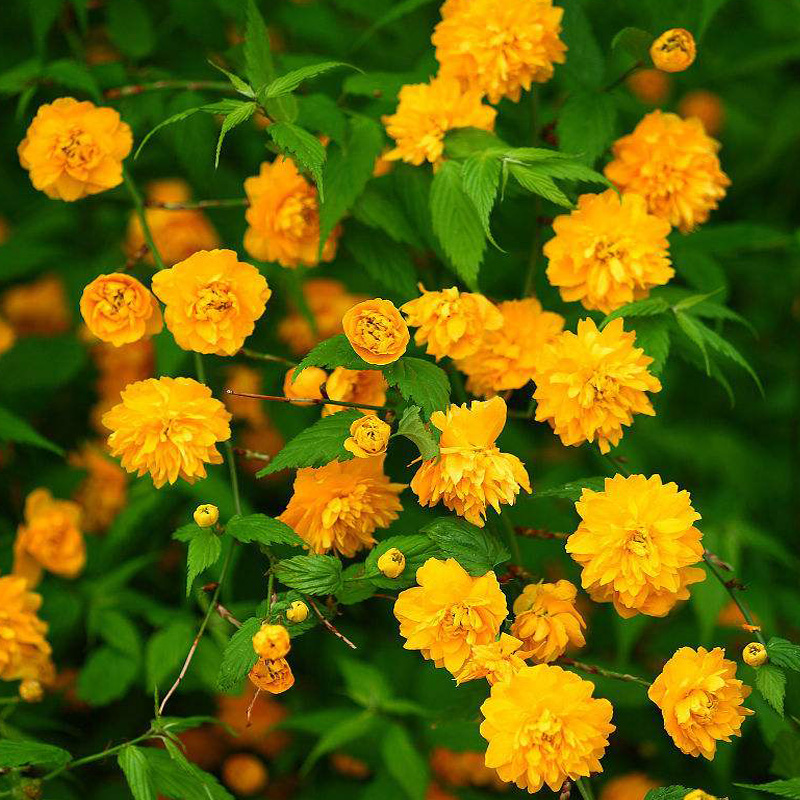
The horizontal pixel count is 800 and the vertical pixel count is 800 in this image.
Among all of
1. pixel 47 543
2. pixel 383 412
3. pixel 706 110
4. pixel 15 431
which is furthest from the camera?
pixel 706 110

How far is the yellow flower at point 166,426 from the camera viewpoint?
1337mm

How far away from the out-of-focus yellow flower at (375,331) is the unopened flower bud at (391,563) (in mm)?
240

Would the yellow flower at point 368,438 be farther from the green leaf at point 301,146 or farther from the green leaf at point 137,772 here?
the green leaf at point 137,772

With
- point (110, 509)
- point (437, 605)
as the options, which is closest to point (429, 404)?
point (437, 605)

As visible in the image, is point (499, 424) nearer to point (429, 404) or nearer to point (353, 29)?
point (429, 404)

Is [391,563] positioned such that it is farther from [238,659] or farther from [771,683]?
[771,683]

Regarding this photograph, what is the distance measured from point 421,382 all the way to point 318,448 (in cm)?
16

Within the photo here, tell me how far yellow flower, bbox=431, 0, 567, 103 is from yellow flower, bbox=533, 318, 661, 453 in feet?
1.37

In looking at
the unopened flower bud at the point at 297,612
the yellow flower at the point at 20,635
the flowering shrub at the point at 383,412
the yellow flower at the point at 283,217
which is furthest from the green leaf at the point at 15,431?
the unopened flower bud at the point at 297,612

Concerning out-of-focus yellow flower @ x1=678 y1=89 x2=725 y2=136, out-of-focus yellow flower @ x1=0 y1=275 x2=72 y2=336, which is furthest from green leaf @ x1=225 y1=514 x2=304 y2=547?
out-of-focus yellow flower @ x1=678 y1=89 x2=725 y2=136

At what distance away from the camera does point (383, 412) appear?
54.8 inches

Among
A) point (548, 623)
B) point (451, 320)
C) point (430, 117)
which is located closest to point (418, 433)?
point (451, 320)

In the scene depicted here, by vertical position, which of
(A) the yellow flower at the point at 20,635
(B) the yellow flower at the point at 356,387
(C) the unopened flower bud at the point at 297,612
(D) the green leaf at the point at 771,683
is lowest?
(A) the yellow flower at the point at 20,635

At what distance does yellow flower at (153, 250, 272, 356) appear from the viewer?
1.36 metres
